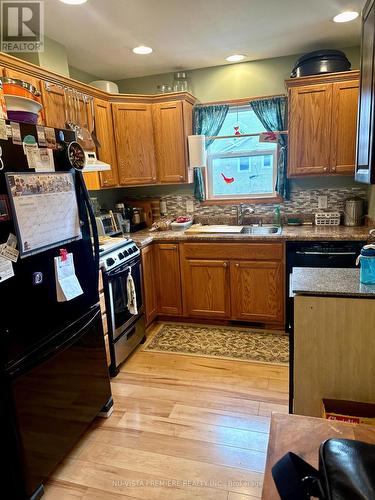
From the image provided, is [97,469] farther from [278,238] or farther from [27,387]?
[278,238]

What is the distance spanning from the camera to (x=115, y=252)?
8.71 feet

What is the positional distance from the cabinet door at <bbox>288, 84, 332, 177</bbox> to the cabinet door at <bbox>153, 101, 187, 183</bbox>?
1.05 m

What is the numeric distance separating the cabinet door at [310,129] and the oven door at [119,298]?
1776mm

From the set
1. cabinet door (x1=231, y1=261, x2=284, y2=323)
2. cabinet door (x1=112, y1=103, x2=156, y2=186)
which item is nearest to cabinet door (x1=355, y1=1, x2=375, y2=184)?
cabinet door (x1=231, y1=261, x2=284, y2=323)

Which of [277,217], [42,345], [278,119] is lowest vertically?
[42,345]

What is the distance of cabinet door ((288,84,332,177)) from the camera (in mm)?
3002

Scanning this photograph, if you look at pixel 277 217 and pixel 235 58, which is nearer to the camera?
pixel 235 58

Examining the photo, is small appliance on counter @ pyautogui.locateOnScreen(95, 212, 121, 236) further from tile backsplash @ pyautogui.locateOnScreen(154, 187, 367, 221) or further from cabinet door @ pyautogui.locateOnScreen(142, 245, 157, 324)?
tile backsplash @ pyautogui.locateOnScreen(154, 187, 367, 221)

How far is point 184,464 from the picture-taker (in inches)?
69.9

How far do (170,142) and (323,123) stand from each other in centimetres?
145

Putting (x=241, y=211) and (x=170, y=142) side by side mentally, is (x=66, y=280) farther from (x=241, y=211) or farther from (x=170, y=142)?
(x=241, y=211)

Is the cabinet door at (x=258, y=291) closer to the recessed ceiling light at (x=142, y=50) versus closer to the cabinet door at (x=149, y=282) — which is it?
the cabinet door at (x=149, y=282)

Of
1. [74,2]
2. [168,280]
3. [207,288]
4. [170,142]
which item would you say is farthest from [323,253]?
[74,2]

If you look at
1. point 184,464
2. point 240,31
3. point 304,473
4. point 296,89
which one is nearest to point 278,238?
point 296,89
